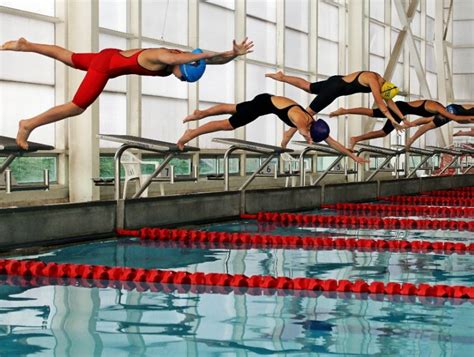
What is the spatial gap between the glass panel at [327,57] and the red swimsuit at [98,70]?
47.3ft

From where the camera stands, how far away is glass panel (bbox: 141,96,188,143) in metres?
15.1

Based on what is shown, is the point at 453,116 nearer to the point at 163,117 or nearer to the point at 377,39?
the point at 163,117

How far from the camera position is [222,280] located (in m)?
6.40

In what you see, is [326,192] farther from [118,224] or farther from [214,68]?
[118,224]

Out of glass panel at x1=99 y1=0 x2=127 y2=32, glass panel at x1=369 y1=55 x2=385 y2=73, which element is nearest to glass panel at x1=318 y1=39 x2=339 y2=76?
glass panel at x1=369 y1=55 x2=385 y2=73

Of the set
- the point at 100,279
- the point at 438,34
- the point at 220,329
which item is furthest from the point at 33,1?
the point at 438,34

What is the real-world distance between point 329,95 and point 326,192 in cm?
174

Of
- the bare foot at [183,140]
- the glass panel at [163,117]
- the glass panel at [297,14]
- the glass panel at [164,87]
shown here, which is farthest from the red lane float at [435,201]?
the bare foot at [183,140]

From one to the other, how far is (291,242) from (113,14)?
618 centimetres

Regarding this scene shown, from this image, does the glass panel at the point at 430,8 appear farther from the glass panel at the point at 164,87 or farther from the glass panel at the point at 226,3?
the glass panel at the point at 164,87

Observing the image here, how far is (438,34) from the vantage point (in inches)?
1120

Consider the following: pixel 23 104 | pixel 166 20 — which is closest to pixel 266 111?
pixel 23 104

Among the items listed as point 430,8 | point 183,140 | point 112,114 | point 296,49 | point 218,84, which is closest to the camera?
point 183,140

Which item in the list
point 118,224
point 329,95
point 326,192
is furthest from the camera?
point 326,192
